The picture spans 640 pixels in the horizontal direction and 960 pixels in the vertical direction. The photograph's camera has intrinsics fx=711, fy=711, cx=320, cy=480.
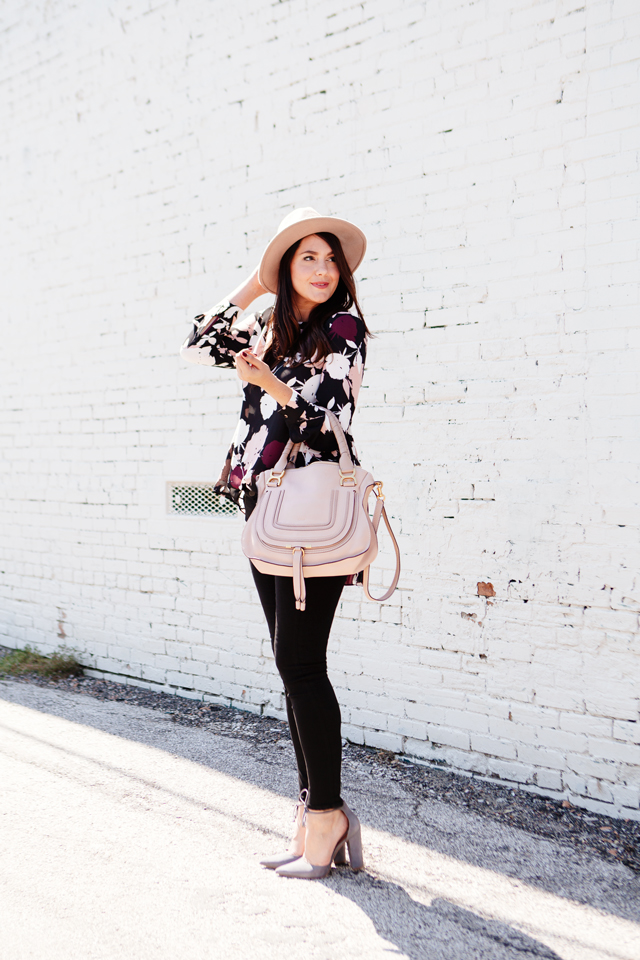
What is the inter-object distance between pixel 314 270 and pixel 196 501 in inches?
79.0

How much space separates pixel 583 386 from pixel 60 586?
11.1 ft

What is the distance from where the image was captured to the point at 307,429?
1.90m

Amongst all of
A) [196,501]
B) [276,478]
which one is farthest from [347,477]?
[196,501]

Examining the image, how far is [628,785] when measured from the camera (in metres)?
2.40

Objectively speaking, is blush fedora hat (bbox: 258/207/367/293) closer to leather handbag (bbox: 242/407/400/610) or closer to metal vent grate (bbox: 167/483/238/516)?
leather handbag (bbox: 242/407/400/610)

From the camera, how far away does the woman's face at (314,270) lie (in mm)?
2023

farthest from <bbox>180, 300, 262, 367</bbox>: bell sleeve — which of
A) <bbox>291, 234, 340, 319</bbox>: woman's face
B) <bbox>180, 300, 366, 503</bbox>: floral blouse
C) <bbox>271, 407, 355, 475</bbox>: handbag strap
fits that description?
<bbox>271, 407, 355, 475</bbox>: handbag strap

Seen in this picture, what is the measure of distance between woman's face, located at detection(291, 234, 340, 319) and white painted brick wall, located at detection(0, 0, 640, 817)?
94cm

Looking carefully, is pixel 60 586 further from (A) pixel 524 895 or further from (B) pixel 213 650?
(A) pixel 524 895

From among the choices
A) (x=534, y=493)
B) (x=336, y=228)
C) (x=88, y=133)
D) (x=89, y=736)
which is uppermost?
(x=88, y=133)

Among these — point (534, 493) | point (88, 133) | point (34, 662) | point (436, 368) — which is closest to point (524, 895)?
point (534, 493)

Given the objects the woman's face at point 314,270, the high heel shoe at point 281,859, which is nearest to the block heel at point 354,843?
the high heel shoe at point 281,859

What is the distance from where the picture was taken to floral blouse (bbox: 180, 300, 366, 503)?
1898 mm

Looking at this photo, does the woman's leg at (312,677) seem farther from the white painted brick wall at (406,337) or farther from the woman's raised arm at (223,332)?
the white painted brick wall at (406,337)
